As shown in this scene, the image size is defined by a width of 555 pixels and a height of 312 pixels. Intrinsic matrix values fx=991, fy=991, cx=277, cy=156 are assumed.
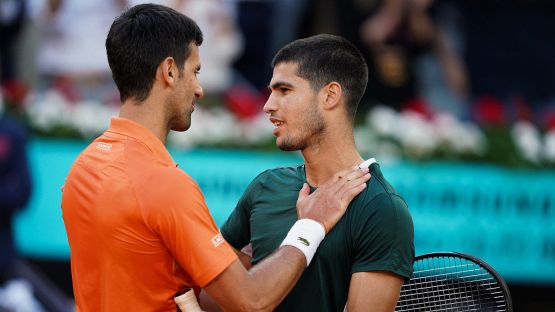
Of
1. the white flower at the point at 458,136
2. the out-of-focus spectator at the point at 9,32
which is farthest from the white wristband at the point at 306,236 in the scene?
the out-of-focus spectator at the point at 9,32

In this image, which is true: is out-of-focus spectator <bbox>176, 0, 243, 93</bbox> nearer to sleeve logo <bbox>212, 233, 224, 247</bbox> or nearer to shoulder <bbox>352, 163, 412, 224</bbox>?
shoulder <bbox>352, 163, 412, 224</bbox>

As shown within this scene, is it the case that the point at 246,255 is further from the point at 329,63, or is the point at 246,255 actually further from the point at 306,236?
the point at 329,63

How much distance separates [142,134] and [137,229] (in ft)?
1.20

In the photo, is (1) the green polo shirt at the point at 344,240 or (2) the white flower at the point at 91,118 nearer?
(1) the green polo shirt at the point at 344,240

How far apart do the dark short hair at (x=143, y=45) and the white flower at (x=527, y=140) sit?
4.34 m

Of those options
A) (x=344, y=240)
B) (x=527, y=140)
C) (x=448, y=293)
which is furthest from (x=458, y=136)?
(x=344, y=240)

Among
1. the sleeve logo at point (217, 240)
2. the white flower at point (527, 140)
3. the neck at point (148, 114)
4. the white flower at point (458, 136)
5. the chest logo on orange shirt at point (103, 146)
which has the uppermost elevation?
the white flower at point (527, 140)

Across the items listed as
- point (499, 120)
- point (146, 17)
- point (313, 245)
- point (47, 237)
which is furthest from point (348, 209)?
point (47, 237)

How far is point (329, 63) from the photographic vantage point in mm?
3998

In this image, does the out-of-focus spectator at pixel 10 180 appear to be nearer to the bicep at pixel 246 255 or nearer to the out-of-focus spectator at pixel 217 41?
the out-of-focus spectator at pixel 217 41

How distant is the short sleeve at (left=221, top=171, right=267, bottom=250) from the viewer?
4137 millimetres

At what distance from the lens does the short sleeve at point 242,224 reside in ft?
13.6

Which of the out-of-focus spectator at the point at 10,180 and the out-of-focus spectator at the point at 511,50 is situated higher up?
the out-of-focus spectator at the point at 511,50

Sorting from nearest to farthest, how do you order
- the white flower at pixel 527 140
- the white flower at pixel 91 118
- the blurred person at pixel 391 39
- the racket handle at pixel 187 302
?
the racket handle at pixel 187 302
the white flower at pixel 527 140
the white flower at pixel 91 118
the blurred person at pixel 391 39
